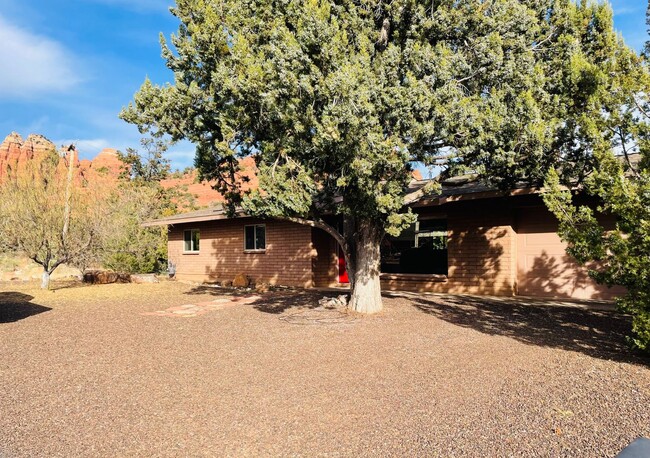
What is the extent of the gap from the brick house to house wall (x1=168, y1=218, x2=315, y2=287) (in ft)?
0.13

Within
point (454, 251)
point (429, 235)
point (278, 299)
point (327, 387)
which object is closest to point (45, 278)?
point (278, 299)

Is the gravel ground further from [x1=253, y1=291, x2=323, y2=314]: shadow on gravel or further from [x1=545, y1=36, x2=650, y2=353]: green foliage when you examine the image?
[x1=253, y1=291, x2=323, y2=314]: shadow on gravel

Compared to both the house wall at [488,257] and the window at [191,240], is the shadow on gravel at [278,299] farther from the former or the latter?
the window at [191,240]

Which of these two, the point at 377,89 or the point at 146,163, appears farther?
the point at 146,163

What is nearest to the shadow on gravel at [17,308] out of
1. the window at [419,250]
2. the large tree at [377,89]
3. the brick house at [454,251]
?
the large tree at [377,89]

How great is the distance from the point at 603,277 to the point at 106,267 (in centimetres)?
2036

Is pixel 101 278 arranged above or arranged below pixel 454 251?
below

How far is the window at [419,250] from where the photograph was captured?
1347cm

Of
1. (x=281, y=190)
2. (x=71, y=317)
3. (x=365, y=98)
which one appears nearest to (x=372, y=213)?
(x=281, y=190)

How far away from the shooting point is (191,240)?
20812 mm

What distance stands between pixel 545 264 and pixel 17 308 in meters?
13.5

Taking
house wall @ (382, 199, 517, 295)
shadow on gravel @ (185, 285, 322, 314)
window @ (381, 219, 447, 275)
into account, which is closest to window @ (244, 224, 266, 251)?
shadow on gravel @ (185, 285, 322, 314)

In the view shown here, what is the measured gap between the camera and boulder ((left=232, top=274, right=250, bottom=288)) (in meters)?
17.2

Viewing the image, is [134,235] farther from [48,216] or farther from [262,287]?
[262,287]
